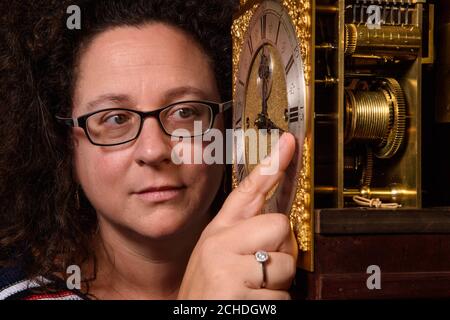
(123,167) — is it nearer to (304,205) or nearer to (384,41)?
(304,205)

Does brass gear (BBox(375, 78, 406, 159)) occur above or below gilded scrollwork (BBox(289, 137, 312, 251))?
above

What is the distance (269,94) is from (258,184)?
0.76ft

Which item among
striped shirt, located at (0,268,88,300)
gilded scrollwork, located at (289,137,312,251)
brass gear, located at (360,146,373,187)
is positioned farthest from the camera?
striped shirt, located at (0,268,88,300)

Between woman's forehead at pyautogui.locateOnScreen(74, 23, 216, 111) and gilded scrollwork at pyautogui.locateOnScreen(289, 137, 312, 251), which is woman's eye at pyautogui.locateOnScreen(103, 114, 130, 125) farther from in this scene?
gilded scrollwork at pyautogui.locateOnScreen(289, 137, 312, 251)

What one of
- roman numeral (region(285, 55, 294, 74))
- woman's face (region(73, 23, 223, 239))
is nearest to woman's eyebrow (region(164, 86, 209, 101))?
woman's face (region(73, 23, 223, 239))

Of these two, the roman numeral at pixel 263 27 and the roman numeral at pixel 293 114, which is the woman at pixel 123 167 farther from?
the roman numeral at pixel 263 27

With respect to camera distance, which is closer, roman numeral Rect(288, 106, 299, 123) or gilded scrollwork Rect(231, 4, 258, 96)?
roman numeral Rect(288, 106, 299, 123)

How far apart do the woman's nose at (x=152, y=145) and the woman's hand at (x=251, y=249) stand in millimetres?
262

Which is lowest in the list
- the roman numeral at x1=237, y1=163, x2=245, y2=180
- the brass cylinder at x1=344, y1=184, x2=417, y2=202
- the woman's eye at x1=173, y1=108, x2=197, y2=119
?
the brass cylinder at x1=344, y1=184, x2=417, y2=202

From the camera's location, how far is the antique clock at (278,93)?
3.20 feet

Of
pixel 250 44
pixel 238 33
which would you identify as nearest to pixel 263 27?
pixel 250 44

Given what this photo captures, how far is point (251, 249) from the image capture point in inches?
39.3

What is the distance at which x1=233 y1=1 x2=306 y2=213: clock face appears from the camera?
3.37 feet

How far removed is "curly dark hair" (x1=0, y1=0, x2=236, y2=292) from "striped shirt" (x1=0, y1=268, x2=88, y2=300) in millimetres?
30
